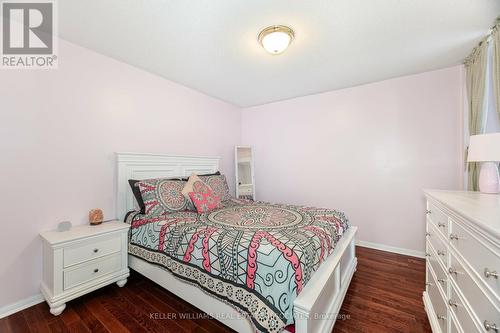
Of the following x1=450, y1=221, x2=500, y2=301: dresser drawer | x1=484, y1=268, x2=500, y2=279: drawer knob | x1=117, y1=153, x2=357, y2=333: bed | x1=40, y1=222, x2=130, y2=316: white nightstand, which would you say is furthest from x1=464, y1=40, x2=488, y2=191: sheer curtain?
x1=40, y1=222, x2=130, y2=316: white nightstand

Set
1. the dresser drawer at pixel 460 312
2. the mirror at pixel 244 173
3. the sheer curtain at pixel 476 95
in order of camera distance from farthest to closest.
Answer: the mirror at pixel 244 173, the sheer curtain at pixel 476 95, the dresser drawer at pixel 460 312

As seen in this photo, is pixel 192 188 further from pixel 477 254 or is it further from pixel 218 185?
pixel 477 254

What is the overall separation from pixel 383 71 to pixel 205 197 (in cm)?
271

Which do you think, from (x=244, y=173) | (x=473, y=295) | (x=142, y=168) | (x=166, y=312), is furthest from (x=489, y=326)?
(x=244, y=173)

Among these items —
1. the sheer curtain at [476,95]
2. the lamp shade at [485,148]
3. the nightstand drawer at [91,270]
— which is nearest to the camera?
the lamp shade at [485,148]

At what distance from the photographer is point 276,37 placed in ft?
5.90

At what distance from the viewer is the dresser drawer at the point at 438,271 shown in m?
1.25

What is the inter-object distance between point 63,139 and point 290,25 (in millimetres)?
2335

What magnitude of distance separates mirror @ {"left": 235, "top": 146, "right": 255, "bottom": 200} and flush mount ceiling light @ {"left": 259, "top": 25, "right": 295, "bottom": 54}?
86.8 inches

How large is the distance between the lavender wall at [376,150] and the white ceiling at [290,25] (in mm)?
331

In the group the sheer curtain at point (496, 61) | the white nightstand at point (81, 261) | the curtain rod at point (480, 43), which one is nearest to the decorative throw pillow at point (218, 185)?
the white nightstand at point (81, 261)

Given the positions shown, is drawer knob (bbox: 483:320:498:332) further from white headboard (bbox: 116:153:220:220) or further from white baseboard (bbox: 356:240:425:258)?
white headboard (bbox: 116:153:220:220)

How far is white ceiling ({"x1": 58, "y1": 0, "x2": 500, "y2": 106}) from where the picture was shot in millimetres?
1562

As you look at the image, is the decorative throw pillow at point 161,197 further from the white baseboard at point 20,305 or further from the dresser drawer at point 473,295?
the dresser drawer at point 473,295
